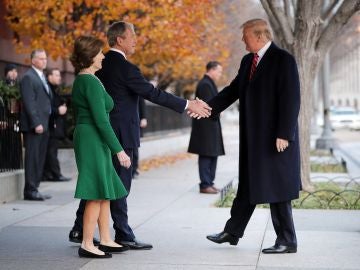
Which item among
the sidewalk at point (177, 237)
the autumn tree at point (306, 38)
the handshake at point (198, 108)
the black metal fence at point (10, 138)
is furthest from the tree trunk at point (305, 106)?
the handshake at point (198, 108)

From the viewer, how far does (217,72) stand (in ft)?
43.8

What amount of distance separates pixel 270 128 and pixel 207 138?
5.56m

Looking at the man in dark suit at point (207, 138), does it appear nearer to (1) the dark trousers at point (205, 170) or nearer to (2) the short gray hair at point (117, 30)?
(1) the dark trousers at point (205, 170)

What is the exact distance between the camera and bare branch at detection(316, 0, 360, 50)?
43.2ft

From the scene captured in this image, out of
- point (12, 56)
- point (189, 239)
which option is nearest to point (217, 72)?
point (189, 239)

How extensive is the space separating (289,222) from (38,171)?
17.6 feet

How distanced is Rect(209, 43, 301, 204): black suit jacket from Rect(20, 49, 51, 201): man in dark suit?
5.07 meters

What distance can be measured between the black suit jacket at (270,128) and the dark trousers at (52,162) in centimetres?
778

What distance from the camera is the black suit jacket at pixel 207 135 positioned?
43.5 ft

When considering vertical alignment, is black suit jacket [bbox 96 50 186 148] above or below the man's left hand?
above

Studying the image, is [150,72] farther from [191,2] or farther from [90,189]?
[90,189]

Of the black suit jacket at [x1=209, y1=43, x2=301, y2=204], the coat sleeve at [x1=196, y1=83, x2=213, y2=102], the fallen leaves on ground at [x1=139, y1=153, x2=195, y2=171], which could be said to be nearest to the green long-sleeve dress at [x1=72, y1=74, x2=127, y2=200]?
the black suit jacket at [x1=209, y1=43, x2=301, y2=204]

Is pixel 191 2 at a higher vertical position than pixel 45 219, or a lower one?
higher

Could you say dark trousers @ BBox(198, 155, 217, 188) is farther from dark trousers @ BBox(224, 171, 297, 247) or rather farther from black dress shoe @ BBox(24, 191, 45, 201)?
dark trousers @ BBox(224, 171, 297, 247)
